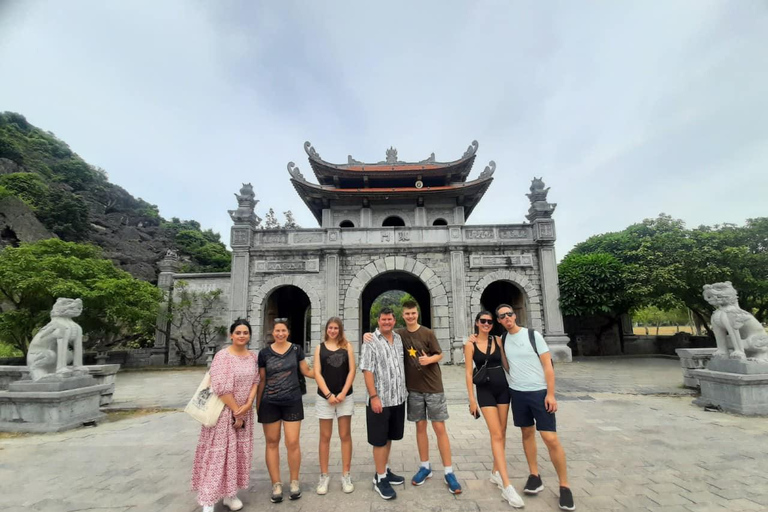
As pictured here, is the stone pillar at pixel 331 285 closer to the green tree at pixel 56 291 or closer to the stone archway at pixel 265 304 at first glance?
the stone archway at pixel 265 304

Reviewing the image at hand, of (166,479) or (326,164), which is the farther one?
(326,164)

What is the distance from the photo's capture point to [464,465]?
12.3ft

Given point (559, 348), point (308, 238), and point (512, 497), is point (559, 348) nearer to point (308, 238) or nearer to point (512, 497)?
point (308, 238)

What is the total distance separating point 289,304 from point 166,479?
525 inches

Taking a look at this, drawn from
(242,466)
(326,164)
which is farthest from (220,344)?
(242,466)

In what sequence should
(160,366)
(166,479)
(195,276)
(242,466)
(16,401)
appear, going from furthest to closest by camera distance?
(195,276) → (160,366) → (16,401) → (166,479) → (242,466)

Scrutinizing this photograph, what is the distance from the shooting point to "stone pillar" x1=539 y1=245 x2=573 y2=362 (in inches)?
498

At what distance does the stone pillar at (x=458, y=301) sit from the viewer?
12602mm

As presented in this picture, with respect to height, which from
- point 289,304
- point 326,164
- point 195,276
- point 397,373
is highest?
point 326,164

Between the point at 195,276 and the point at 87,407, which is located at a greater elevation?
the point at 195,276

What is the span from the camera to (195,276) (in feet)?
52.9

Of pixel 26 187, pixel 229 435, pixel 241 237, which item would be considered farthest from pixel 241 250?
pixel 26 187

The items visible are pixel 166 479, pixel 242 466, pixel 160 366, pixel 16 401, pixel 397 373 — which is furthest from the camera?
pixel 160 366

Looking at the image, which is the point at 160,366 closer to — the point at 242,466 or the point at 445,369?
the point at 445,369
